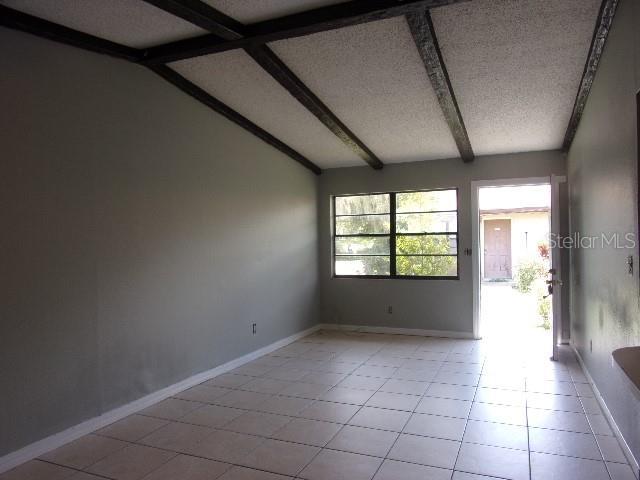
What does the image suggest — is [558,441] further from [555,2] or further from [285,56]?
[285,56]

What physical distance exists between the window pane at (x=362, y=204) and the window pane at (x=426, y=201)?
0.67 feet

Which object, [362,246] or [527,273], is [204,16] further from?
[527,273]

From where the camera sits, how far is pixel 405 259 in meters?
6.45

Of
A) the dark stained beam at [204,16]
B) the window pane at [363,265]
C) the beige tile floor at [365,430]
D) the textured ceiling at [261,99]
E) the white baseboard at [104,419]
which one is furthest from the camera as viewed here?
the window pane at [363,265]

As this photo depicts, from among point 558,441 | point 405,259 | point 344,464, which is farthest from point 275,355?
point 558,441

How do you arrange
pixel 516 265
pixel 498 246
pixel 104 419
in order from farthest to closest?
pixel 498 246, pixel 516 265, pixel 104 419

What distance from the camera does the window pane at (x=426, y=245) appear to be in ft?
20.4

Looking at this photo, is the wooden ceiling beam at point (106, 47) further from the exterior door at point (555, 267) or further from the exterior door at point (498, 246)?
the exterior door at point (498, 246)

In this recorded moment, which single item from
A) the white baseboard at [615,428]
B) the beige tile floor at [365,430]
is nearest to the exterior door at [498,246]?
the beige tile floor at [365,430]

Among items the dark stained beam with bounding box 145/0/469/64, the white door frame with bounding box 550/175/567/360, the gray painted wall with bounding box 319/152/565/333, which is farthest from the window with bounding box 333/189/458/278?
the dark stained beam with bounding box 145/0/469/64

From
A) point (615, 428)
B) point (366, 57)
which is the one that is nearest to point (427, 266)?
point (366, 57)

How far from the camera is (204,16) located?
3010 mm

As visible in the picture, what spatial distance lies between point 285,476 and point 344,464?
1.13ft

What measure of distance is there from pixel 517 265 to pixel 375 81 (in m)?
7.35
